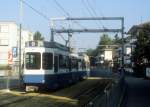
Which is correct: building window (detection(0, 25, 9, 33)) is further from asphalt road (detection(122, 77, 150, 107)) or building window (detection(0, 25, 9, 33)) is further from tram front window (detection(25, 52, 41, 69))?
tram front window (detection(25, 52, 41, 69))

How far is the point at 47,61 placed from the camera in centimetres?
3622

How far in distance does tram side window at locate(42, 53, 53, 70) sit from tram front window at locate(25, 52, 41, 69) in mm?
347

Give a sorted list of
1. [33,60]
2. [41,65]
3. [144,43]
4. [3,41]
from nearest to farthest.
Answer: [41,65] → [33,60] → [144,43] → [3,41]

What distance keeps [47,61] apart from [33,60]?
0.96 m

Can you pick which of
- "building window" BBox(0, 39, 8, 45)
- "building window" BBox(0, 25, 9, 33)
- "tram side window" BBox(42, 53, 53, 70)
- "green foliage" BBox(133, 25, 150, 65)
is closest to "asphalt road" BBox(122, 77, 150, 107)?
"tram side window" BBox(42, 53, 53, 70)

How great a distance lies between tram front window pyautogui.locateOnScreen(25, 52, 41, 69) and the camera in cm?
3584

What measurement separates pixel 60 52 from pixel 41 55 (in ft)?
10.8

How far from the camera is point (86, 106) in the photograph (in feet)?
31.3

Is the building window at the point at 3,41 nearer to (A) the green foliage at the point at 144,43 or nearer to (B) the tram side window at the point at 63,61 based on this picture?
(A) the green foliage at the point at 144,43

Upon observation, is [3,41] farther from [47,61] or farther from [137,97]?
[137,97]

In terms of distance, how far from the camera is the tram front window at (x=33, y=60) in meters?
35.8

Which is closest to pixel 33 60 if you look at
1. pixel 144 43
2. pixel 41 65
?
pixel 41 65

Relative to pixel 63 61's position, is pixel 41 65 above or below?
below

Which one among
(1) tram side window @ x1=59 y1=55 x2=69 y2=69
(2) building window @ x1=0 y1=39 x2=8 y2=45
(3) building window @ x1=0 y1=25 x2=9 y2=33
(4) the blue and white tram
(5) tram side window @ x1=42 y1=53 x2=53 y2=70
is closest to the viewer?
(4) the blue and white tram
